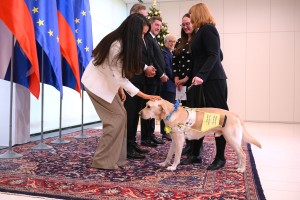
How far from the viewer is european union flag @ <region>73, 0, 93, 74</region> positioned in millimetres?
4215

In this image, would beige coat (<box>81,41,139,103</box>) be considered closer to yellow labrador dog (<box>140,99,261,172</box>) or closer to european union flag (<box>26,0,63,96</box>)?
yellow labrador dog (<box>140,99,261,172</box>)

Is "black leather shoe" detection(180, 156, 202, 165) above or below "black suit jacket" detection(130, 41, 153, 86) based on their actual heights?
below

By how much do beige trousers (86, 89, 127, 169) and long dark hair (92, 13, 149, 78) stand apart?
34cm

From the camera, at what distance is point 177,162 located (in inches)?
104

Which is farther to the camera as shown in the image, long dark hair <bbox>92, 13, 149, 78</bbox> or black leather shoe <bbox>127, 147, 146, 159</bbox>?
black leather shoe <bbox>127, 147, 146, 159</bbox>

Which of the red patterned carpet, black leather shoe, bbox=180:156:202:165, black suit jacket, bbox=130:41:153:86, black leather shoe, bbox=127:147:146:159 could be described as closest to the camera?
the red patterned carpet

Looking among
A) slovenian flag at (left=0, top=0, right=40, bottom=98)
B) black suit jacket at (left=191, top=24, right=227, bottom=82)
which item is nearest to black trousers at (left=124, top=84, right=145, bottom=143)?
black suit jacket at (left=191, top=24, right=227, bottom=82)

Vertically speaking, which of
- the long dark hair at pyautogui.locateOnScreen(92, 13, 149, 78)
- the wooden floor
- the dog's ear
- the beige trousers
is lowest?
the wooden floor

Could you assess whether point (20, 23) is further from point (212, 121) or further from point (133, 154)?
point (212, 121)

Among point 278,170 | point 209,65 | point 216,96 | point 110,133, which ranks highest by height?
point 209,65

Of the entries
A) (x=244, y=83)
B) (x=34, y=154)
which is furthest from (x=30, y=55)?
(x=244, y=83)

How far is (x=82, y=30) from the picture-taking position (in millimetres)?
4270

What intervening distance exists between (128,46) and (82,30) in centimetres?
206

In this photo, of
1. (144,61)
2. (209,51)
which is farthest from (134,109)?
(209,51)
